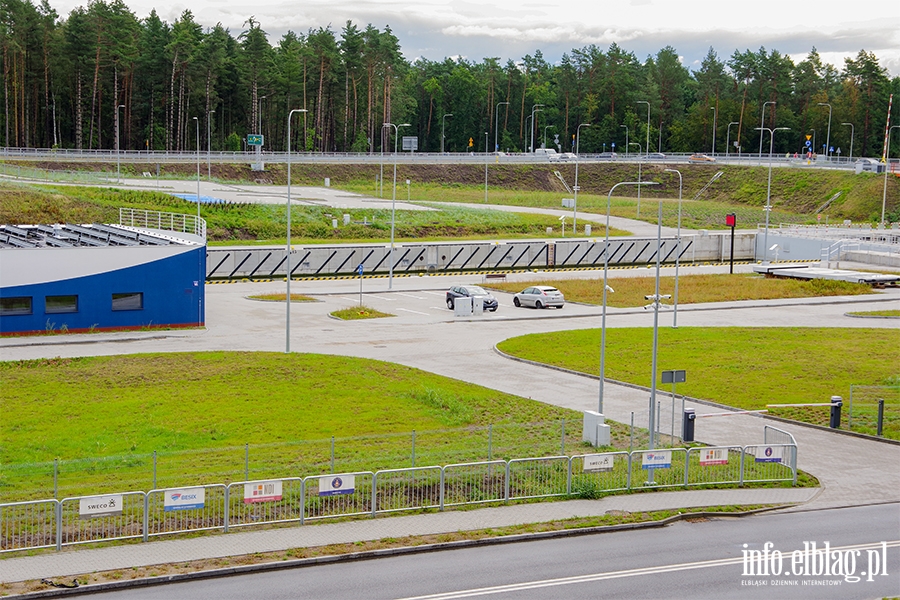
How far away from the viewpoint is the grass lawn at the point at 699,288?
58344 mm

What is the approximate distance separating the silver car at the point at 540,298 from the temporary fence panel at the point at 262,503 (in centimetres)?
3428

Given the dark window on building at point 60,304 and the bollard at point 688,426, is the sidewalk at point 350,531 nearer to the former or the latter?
the bollard at point 688,426

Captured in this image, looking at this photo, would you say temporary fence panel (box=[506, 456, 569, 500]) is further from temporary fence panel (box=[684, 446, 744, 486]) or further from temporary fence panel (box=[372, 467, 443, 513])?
temporary fence panel (box=[684, 446, 744, 486])

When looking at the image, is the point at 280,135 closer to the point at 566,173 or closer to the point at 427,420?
the point at 566,173

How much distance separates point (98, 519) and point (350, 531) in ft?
16.7

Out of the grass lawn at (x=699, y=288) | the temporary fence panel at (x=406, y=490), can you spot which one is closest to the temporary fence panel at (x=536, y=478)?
the temporary fence panel at (x=406, y=490)

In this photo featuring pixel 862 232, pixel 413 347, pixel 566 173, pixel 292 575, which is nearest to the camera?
pixel 292 575

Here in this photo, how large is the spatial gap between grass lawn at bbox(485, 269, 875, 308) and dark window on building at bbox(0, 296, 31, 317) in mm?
28926

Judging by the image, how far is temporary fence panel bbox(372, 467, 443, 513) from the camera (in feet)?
71.1

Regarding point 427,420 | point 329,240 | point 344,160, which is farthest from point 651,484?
point 344,160

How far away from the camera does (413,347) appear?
4172 cm

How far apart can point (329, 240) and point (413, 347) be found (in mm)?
→ 38168

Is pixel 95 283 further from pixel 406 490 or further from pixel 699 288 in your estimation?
pixel 699 288

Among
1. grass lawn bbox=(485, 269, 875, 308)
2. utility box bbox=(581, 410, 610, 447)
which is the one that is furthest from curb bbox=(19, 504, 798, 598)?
grass lawn bbox=(485, 269, 875, 308)
